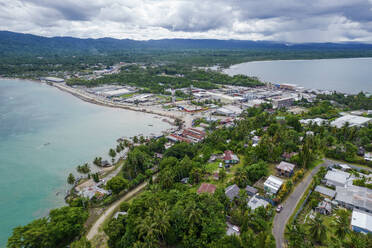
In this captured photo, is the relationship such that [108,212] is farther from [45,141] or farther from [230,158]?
[45,141]

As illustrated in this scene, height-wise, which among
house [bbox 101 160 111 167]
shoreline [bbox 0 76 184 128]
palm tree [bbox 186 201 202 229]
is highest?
palm tree [bbox 186 201 202 229]

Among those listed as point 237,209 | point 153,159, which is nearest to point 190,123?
point 153,159

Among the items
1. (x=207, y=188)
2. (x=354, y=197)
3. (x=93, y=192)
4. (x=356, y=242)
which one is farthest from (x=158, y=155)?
(x=356, y=242)

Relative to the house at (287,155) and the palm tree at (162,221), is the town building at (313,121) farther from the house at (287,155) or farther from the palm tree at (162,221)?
the palm tree at (162,221)

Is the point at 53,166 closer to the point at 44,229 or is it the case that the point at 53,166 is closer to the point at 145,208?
the point at 44,229

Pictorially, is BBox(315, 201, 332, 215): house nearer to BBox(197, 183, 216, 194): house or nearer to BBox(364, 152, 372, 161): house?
BBox(197, 183, 216, 194): house

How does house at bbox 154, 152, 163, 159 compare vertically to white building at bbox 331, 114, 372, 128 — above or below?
below

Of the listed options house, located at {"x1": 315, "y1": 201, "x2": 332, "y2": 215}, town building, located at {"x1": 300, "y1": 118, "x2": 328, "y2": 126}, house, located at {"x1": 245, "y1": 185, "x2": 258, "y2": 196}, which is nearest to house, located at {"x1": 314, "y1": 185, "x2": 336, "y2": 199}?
house, located at {"x1": 315, "y1": 201, "x2": 332, "y2": 215}
